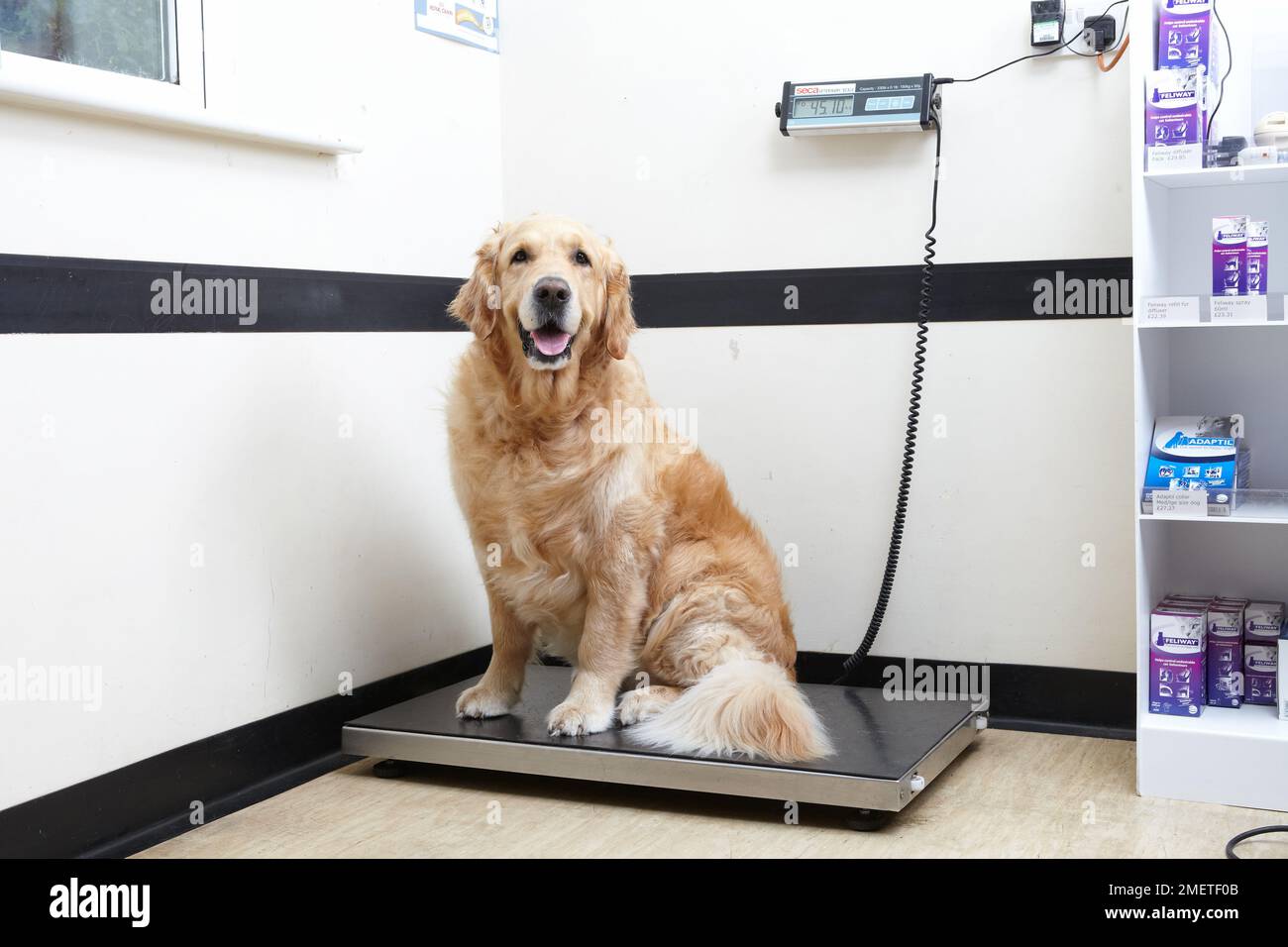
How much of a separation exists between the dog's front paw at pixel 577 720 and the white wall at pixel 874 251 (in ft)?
2.95

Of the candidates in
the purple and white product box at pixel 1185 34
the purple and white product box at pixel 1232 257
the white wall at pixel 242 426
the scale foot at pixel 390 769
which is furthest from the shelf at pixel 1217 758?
the white wall at pixel 242 426

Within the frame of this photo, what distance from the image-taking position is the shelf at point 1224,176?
258 cm

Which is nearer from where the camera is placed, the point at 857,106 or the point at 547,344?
the point at 547,344

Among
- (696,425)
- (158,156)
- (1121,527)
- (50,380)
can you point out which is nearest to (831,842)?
(1121,527)

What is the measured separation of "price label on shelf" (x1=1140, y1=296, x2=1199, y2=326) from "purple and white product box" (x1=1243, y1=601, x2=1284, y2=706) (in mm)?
724

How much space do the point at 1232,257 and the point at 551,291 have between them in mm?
1440

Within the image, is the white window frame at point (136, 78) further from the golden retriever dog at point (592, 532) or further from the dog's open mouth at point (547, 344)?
the dog's open mouth at point (547, 344)

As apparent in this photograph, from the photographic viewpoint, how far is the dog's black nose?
8.48ft

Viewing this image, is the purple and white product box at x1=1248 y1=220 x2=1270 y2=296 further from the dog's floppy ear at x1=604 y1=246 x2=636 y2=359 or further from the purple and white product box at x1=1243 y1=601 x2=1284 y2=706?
the dog's floppy ear at x1=604 y1=246 x2=636 y2=359

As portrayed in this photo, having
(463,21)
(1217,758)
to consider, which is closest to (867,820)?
(1217,758)

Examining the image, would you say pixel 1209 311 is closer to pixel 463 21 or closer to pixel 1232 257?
pixel 1232 257

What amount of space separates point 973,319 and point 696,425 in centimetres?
83

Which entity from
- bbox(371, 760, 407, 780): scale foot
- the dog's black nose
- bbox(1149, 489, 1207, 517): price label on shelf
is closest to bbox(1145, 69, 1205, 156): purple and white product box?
bbox(1149, 489, 1207, 517): price label on shelf

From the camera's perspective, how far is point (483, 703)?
2.89m
